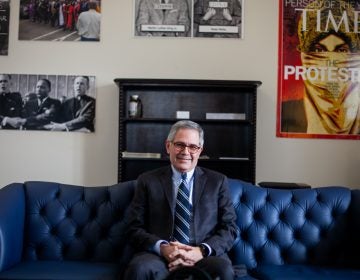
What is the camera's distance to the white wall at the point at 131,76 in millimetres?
3799

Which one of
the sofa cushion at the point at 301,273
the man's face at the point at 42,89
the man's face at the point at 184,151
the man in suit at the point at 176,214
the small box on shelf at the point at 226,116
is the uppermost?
the man's face at the point at 42,89

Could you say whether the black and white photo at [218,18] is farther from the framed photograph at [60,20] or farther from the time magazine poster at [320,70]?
the framed photograph at [60,20]

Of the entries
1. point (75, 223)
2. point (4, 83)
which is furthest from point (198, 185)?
point (4, 83)

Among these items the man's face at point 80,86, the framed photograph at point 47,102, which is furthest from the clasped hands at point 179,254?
the man's face at point 80,86

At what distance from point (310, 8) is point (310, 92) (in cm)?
85

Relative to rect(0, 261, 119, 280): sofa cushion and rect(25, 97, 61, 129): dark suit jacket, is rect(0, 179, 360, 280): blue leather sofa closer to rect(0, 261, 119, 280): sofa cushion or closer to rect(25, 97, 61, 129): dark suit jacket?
rect(0, 261, 119, 280): sofa cushion

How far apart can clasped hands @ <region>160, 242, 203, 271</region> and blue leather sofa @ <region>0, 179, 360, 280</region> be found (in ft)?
1.16

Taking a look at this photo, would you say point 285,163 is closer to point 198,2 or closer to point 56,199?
point 198,2

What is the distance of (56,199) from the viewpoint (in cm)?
231

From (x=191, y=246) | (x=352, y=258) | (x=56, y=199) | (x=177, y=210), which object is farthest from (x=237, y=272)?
(x=56, y=199)

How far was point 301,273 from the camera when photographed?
2.02 metres

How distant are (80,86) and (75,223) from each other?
189 centimetres

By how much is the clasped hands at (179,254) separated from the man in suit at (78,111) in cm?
216

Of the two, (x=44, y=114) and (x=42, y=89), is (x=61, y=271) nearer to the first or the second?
(x=44, y=114)
